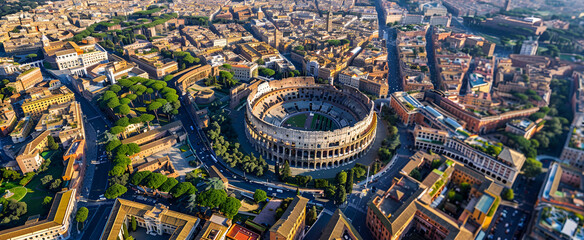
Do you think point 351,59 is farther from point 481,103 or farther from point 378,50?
point 481,103

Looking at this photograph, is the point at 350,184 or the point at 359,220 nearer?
the point at 359,220

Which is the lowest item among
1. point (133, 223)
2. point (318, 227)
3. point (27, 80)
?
→ point (318, 227)

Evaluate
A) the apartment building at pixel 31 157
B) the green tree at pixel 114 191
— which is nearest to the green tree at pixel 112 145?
the green tree at pixel 114 191

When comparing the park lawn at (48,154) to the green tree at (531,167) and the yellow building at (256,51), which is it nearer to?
the yellow building at (256,51)

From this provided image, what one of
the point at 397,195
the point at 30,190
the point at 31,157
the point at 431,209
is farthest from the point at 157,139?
the point at 431,209

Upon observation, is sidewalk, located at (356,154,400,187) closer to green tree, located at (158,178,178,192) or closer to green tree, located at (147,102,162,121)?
green tree, located at (158,178,178,192)

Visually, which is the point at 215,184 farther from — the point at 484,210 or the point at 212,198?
the point at 484,210
